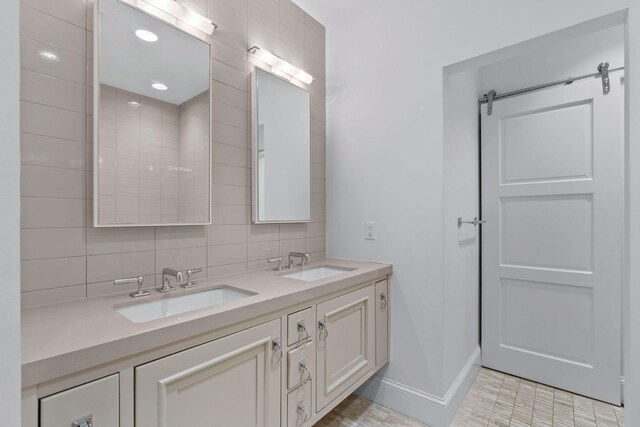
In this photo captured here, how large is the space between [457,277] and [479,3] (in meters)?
1.56

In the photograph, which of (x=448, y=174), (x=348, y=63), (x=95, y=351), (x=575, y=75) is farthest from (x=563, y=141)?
(x=95, y=351)

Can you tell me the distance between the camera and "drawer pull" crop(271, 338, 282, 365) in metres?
1.19

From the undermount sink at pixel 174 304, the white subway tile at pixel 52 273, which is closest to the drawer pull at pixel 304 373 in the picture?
the undermount sink at pixel 174 304

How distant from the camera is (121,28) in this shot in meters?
1.26

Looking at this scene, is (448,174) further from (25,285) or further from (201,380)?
(25,285)

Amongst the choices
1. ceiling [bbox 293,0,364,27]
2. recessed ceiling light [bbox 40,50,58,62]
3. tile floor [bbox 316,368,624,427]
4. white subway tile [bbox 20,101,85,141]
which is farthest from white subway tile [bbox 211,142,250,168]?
tile floor [bbox 316,368,624,427]

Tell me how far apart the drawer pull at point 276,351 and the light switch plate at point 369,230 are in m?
1.03

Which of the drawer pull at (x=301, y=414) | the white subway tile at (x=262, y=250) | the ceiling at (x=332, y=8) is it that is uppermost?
the ceiling at (x=332, y=8)

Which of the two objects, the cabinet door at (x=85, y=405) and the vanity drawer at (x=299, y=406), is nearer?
the cabinet door at (x=85, y=405)

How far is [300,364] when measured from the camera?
4.31ft

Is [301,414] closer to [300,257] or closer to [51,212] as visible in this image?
[300,257]

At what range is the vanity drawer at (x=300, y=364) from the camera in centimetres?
127

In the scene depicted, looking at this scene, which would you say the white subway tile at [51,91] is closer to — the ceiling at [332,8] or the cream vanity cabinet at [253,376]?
the cream vanity cabinet at [253,376]

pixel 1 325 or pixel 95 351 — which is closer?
pixel 1 325
